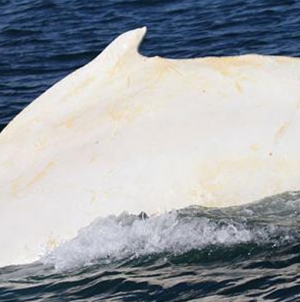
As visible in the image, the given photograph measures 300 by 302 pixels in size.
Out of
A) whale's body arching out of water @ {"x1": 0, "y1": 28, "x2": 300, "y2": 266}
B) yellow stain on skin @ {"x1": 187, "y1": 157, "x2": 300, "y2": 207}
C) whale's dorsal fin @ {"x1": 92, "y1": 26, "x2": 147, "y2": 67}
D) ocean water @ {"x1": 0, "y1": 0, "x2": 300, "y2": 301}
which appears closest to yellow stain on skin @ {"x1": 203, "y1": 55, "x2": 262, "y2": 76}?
whale's body arching out of water @ {"x1": 0, "y1": 28, "x2": 300, "y2": 266}

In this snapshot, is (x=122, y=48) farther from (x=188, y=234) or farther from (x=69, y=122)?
(x=188, y=234)

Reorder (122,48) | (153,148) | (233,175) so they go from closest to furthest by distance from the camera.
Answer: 1. (233,175)
2. (153,148)
3. (122,48)

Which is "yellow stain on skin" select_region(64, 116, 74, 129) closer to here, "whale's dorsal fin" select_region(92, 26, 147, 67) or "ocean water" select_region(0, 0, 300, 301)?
"whale's dorsal fin" select_region(92, 26, 147, 67)

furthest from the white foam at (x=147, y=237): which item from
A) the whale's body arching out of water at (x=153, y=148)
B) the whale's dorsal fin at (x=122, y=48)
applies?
the whale's dorsal fin at (x=122, y=48)

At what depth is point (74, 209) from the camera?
30.9ft

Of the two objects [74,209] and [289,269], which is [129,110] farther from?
[289,269]

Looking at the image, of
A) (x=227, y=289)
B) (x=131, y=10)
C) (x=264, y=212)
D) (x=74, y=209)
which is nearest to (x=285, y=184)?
(x=264, y=212)

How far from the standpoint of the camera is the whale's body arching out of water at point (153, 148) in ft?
30.7

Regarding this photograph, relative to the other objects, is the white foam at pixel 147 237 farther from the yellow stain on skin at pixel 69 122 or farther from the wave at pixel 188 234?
the yellow stain on skin at pixel 69 122

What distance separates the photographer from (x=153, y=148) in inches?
372

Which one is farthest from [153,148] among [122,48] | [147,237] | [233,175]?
[122,48]

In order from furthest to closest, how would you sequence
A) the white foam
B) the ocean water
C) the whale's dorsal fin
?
1. the whale's dorsal fin
2. the white foam
3. the ocean water

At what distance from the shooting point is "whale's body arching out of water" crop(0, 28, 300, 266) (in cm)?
936

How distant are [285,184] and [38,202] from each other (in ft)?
6.85
